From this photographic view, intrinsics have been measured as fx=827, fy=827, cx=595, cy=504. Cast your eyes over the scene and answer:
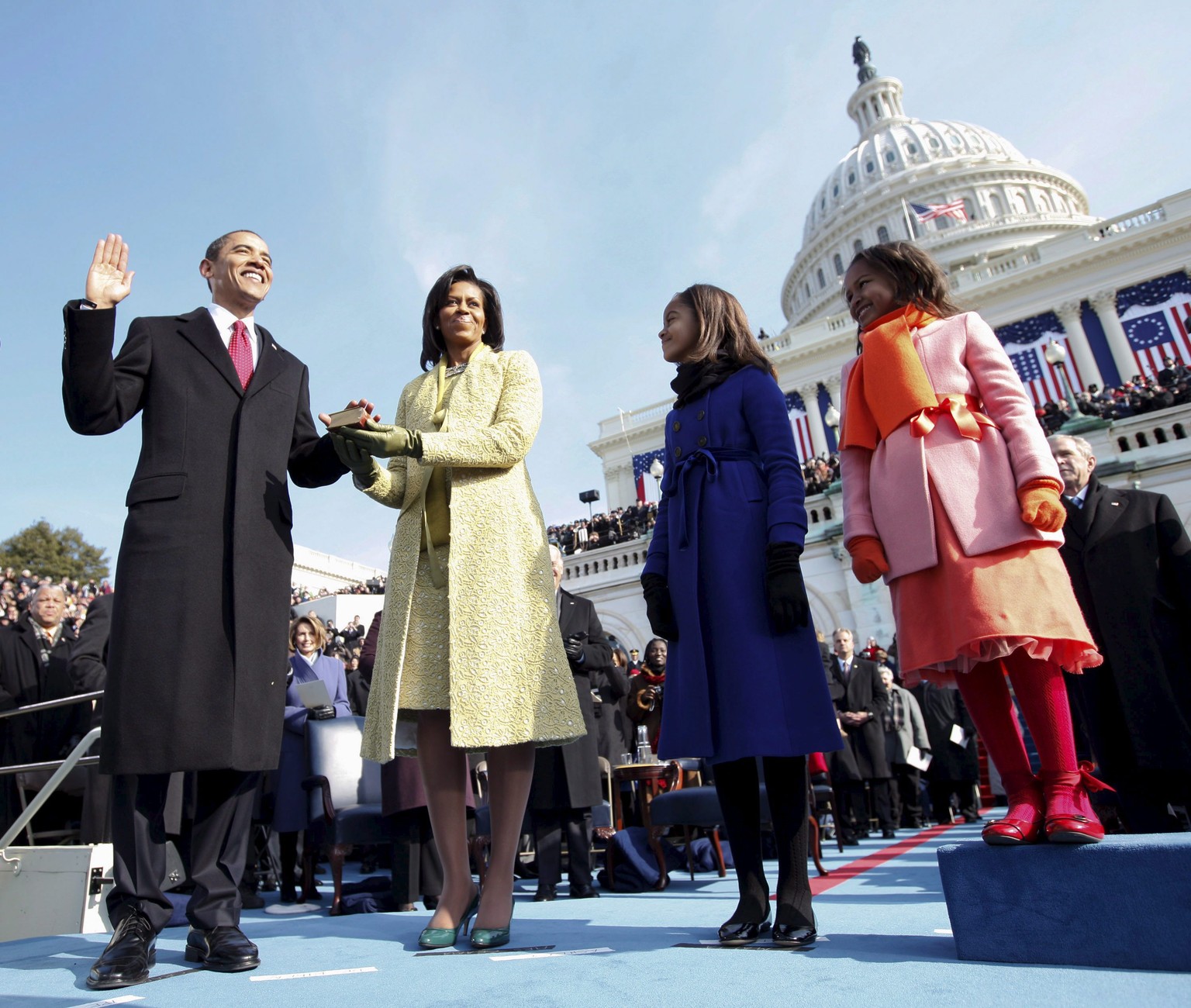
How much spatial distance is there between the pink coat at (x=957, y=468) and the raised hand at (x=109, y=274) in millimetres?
2225

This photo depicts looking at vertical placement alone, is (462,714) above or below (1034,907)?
above

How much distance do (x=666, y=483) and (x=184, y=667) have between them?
1.61 meters

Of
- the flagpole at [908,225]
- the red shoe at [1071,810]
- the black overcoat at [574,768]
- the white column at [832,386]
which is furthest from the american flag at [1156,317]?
the red shoe at [1071,810]

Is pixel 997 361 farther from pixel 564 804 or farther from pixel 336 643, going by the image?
pixel 336 643

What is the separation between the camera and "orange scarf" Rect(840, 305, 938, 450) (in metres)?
2.49

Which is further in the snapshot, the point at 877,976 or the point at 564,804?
the point at 564,804

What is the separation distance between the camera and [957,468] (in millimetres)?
2373

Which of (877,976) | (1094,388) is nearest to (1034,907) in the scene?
(877,976)

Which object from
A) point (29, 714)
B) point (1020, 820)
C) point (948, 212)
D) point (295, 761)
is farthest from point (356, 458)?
point (948, 212)

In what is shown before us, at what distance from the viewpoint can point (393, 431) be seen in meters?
2.51

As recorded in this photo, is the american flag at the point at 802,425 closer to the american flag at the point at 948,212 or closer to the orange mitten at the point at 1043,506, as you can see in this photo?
the american flag at the point at 948,212

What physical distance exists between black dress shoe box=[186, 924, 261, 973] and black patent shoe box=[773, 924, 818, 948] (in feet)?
4.59

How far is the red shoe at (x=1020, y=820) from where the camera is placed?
6.55 feet

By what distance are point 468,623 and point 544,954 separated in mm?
954
